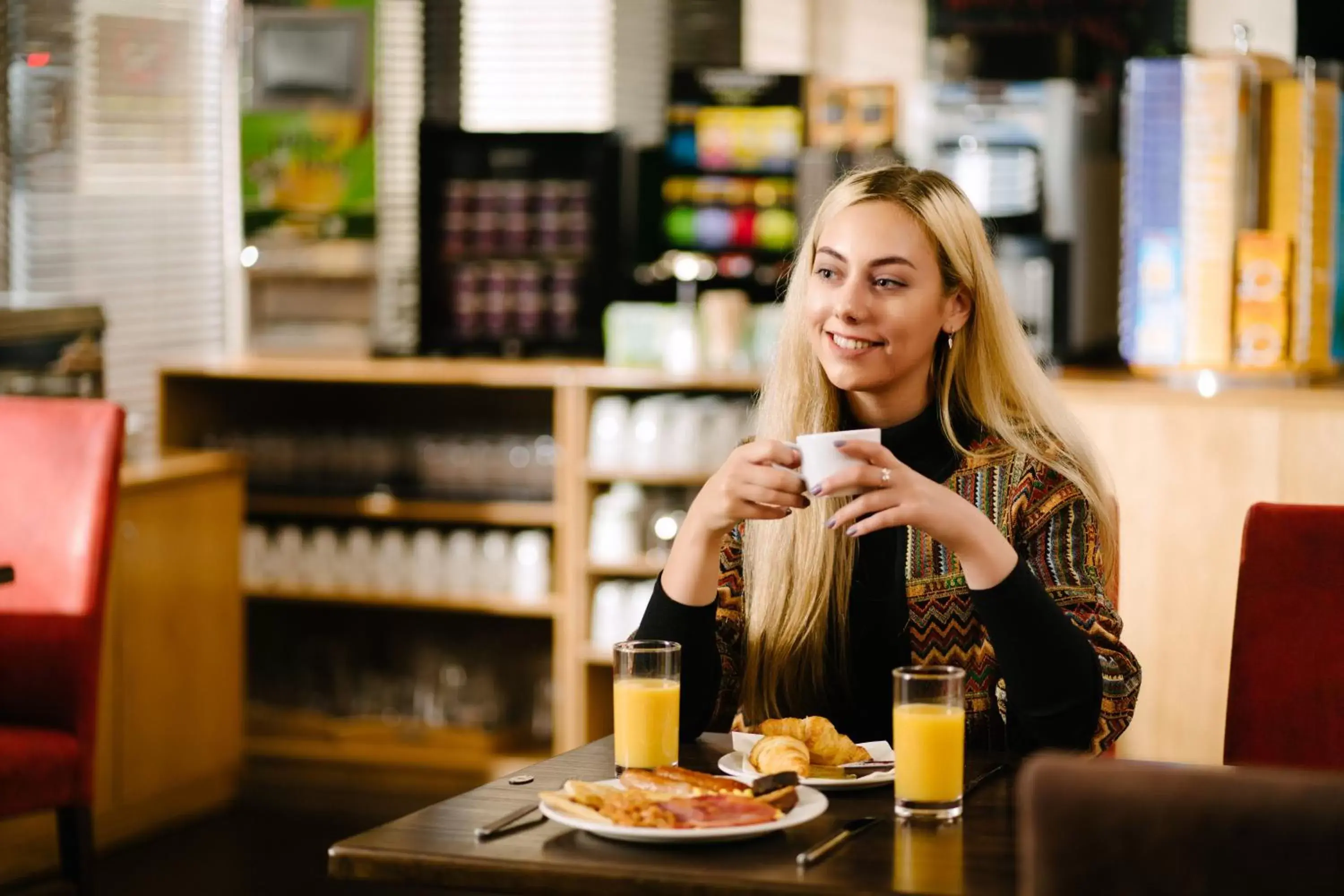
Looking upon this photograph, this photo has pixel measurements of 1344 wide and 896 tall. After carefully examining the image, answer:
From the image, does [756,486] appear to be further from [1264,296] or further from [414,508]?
[414,508]

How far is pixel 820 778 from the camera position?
1717 millimetres

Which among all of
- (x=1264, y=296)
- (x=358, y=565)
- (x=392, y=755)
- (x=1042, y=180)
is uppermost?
(x=1042, y=180)

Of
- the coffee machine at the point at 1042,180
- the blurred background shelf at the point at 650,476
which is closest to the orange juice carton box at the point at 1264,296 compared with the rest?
the coffee machine at the point at 1042,180

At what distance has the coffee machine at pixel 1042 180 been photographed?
4.29 meters

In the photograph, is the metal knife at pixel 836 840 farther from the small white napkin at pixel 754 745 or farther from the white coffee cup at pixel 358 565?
the white coffee cup at pixel 358 565

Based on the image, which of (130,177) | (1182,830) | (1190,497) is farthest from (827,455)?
(130,177)

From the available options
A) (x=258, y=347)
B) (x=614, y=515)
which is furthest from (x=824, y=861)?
(x=258, y=347)

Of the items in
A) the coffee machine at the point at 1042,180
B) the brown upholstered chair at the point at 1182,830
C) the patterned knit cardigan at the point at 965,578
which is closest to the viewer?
the brown upholstered chair at the point at 1182,830

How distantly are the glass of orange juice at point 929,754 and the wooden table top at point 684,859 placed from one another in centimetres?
2

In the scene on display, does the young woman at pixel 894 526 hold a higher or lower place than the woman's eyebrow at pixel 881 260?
lower

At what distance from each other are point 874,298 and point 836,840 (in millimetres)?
770

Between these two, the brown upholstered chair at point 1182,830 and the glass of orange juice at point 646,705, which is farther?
the glass of orange juice at point 646,705

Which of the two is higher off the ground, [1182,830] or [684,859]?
[1182,830]

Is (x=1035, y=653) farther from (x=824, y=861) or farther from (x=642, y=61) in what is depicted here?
(x=642, y=61)
